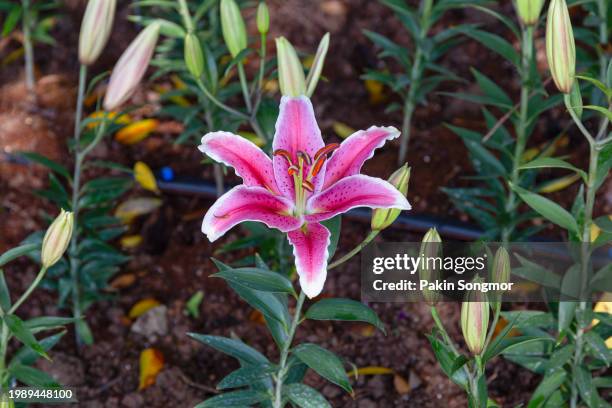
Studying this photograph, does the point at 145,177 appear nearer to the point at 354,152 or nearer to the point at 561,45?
the point at 354,152

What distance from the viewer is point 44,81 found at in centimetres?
276

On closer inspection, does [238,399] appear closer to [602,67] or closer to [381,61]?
[602,67]

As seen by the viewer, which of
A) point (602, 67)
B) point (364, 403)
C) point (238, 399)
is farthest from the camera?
point (602, 67)

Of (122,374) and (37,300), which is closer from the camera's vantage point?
(122,374)

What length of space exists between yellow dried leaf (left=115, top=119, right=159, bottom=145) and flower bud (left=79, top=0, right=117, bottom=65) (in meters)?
0.93

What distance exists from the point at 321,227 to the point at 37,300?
103 cm

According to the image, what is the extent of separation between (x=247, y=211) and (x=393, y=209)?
0.21m

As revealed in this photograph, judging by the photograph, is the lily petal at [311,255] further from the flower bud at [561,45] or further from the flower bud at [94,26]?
the flower bud at [94,26]

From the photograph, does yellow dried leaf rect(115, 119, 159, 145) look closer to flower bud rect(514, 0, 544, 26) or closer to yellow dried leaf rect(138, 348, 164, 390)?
yellow dried leaf rect(138, 348, 164, 390)

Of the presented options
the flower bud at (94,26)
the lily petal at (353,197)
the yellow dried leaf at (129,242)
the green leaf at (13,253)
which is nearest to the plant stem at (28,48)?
the yellow dried leaf at (129,242)

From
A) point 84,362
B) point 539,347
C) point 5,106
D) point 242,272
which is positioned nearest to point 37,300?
point 84,362

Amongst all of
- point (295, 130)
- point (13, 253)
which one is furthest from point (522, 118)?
point (13, 253)

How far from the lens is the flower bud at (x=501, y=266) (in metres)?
1.39

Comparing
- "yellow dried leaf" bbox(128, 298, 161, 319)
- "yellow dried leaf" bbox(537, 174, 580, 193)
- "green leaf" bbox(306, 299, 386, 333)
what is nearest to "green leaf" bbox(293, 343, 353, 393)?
"green leaf" bbox(306, 299, 386, 333)
